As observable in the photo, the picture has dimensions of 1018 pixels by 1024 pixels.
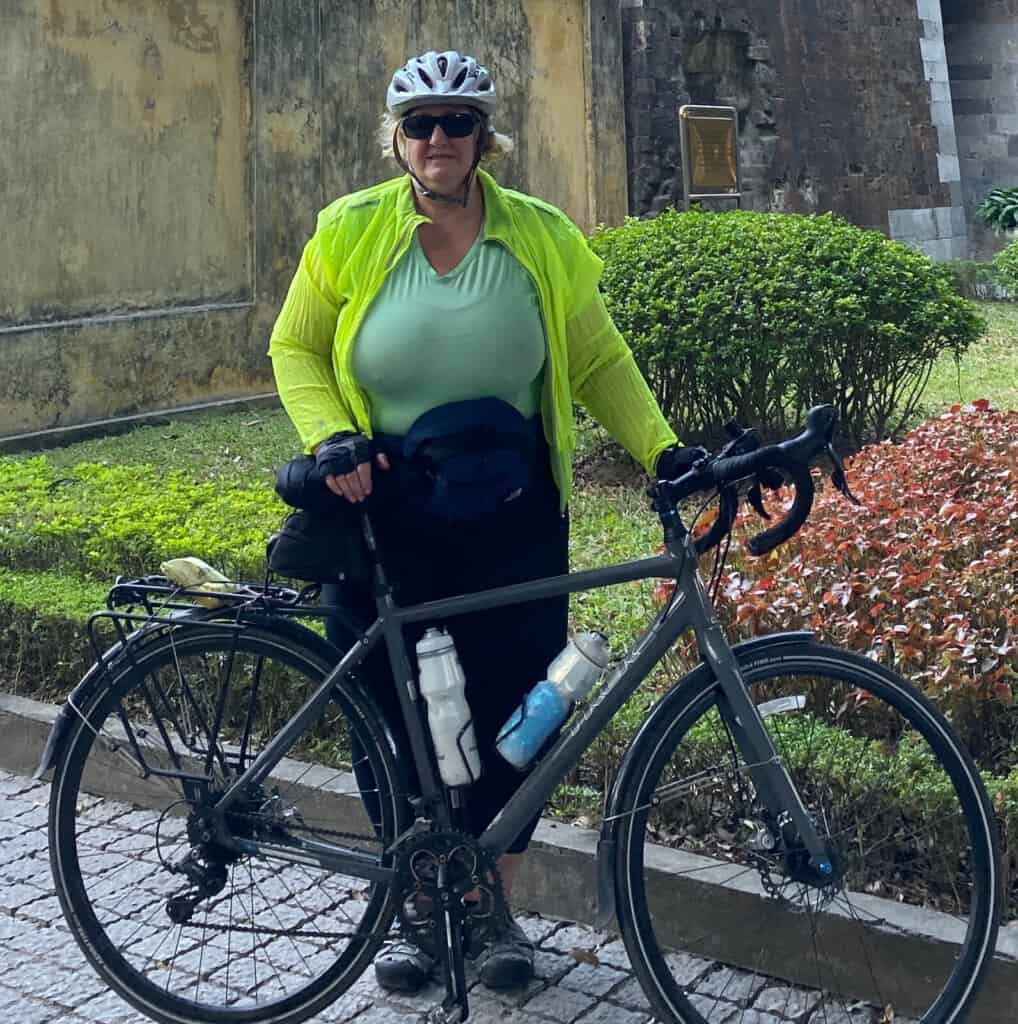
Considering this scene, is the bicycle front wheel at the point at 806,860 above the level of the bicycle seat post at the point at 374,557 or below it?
below

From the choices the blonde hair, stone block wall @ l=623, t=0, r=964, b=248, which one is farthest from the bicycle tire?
stone block wall @ l=623, t=0, r=964, b=248

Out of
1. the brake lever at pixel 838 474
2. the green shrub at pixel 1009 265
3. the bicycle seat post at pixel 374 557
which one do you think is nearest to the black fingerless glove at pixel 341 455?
the bicycle seat post at pixel 374 557

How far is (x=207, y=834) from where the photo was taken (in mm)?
3420

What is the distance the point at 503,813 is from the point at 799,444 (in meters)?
0.96

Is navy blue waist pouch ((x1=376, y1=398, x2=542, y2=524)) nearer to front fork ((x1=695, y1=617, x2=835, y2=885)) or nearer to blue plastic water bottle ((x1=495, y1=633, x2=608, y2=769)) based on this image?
blue plastic water bottle ((x1=495, y1=633, x2=608, y2=769))

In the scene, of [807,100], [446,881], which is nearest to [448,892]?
[446,881]

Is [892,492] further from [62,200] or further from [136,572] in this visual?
[62,200]

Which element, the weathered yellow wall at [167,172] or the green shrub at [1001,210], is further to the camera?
the green shrub at [1001,210]

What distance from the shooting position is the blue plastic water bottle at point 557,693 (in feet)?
11.0

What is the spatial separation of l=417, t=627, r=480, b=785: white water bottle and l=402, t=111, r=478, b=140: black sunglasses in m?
1.00

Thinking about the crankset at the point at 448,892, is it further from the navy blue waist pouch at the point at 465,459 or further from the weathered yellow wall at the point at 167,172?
the weathered yellow wall at the point at 167,172

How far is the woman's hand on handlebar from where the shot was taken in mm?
3277

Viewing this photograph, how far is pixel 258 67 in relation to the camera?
480 inches

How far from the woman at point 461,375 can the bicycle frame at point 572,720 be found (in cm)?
18
